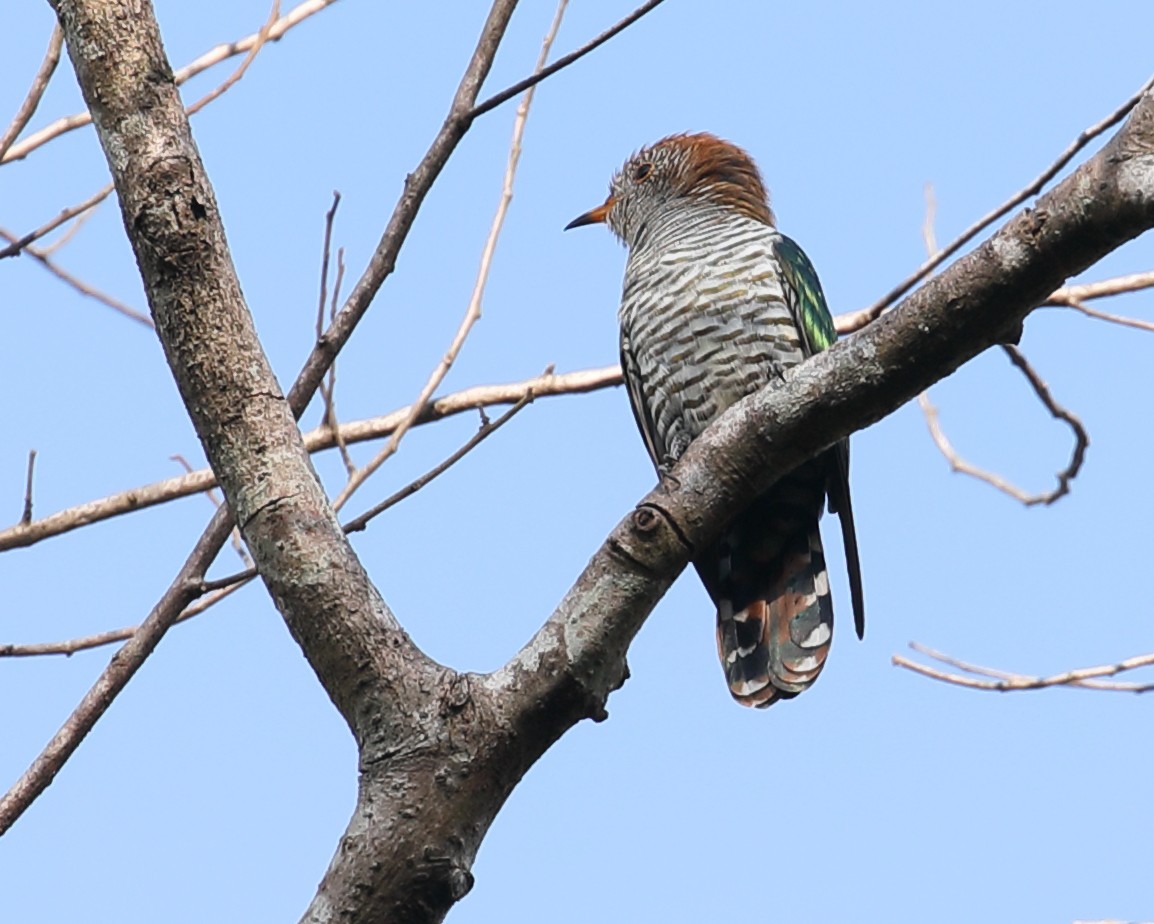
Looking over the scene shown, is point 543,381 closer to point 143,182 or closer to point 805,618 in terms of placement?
point 805,618

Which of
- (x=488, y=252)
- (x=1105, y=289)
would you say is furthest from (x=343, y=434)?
(x=1105, y=289)

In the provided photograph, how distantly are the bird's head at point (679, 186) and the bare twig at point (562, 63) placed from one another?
10.5ft

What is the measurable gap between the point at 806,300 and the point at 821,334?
147 mm

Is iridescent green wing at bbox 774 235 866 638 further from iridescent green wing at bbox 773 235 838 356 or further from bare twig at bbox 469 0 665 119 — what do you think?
bare twig at bbox 469 0 665 119

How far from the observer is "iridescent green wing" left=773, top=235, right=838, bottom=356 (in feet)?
15.5

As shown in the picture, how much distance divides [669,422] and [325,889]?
3013 millimetres

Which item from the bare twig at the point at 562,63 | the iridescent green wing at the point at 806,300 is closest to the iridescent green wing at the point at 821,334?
the iridescent green wing at the point at 806,300

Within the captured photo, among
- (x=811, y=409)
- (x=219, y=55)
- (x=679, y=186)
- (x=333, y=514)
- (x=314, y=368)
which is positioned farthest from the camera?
(x=679, y=186)

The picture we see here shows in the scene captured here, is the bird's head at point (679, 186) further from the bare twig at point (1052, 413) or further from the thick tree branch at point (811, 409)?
the thick tree branch at point (811, 409)

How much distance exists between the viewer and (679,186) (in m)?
6.19

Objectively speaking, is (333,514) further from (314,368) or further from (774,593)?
(774,593)

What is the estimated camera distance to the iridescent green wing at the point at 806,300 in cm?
472

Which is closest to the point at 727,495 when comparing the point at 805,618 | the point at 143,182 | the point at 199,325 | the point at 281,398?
the point at 281,398

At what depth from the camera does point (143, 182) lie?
2285 millimetres
